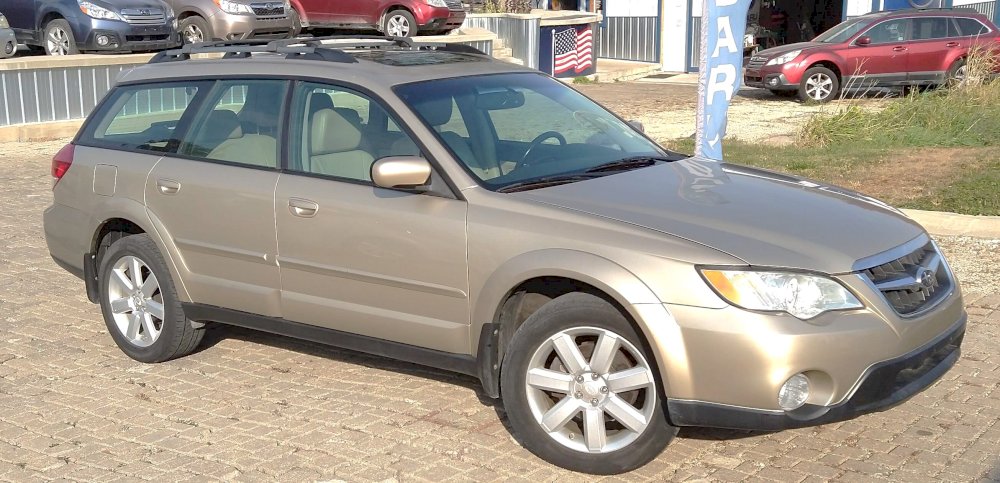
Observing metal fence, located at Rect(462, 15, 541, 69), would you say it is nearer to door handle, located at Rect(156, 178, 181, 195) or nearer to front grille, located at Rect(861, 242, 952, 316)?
door handle, located at Rect(156, 178, 181, 195)

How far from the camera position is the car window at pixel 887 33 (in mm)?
20531

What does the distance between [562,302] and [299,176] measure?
1.66m

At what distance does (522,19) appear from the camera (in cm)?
2430

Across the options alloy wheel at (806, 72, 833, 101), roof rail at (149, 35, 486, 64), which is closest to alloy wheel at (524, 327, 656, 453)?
roof rail at (149, 35, 486, 64)

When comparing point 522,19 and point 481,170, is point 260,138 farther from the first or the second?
point 522,19

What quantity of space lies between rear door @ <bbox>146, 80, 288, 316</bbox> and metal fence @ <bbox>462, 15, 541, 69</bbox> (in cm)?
1815

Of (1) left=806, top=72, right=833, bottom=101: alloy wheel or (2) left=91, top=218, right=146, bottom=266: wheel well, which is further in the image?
(1) left=806, top=72, right=833, bottom=101: alloy wheel

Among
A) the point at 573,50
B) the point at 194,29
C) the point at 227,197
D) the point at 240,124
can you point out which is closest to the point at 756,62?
the point at 573,50

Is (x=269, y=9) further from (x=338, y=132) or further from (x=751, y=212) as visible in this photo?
(x=751, y=212)

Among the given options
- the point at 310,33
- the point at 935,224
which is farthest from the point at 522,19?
the point at 935,224

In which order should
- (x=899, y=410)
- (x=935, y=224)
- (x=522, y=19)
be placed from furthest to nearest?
(x=522, y=19) < (x=935, y=224) < (x=899, y=410)

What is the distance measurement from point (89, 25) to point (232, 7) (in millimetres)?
2672

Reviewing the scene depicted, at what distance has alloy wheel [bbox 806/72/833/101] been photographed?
66.5ft

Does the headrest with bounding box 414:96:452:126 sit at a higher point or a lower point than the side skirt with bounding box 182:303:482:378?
higher
